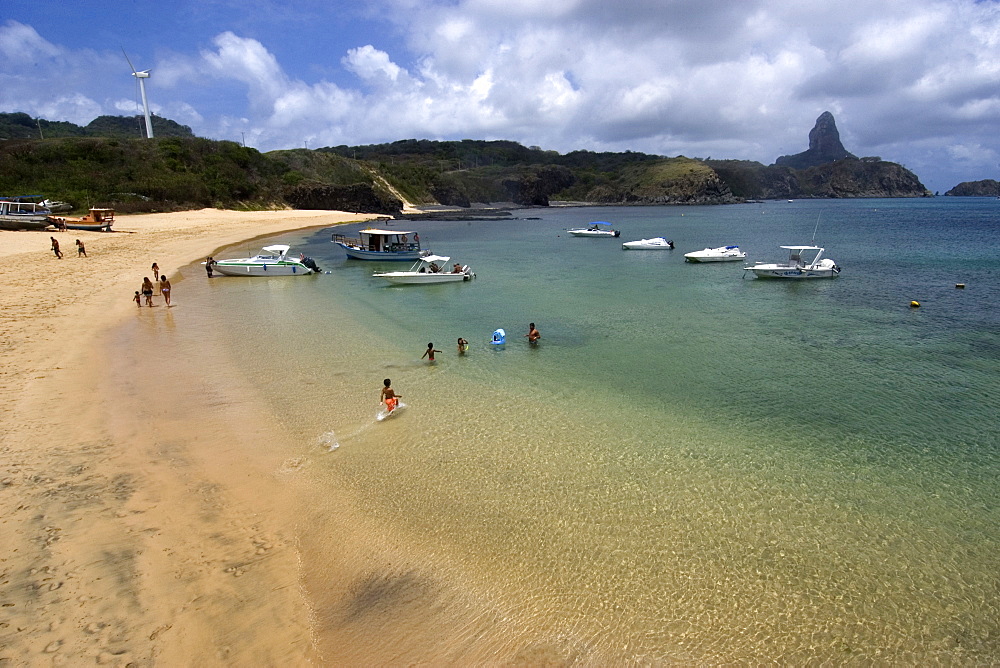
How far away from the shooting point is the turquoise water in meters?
7.25

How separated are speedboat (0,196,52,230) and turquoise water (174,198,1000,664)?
37.7 metres

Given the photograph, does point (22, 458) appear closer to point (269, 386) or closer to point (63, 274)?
point (269, 386)

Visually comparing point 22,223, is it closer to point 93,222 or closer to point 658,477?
point 93,222

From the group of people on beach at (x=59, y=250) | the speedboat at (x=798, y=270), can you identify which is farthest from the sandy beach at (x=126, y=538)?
the speedboat at (x=798, y=270)

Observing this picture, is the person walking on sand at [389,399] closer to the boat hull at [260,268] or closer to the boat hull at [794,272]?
the boat hull at [260,268]

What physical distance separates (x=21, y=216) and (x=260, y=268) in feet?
98.1

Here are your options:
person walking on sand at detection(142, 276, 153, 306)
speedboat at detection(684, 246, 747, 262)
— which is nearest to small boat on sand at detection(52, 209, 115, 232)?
person walking on sand at detection(142, 276, 153, 306)

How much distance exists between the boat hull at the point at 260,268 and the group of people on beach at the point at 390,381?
864 inches

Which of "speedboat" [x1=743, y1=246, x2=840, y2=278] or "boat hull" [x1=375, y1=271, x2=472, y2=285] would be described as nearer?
"boat hull" [x1=375, y1=271, x2=472, y2=285]

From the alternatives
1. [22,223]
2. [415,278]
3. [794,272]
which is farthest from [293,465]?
[22,223]

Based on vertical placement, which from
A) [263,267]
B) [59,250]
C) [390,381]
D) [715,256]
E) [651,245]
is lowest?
[390,381]

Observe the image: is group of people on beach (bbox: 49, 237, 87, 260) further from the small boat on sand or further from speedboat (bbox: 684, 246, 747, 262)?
speedboat (bbox: 684, 246, 747, 262)

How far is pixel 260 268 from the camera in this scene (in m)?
37.0

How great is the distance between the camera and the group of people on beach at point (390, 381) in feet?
44.8
